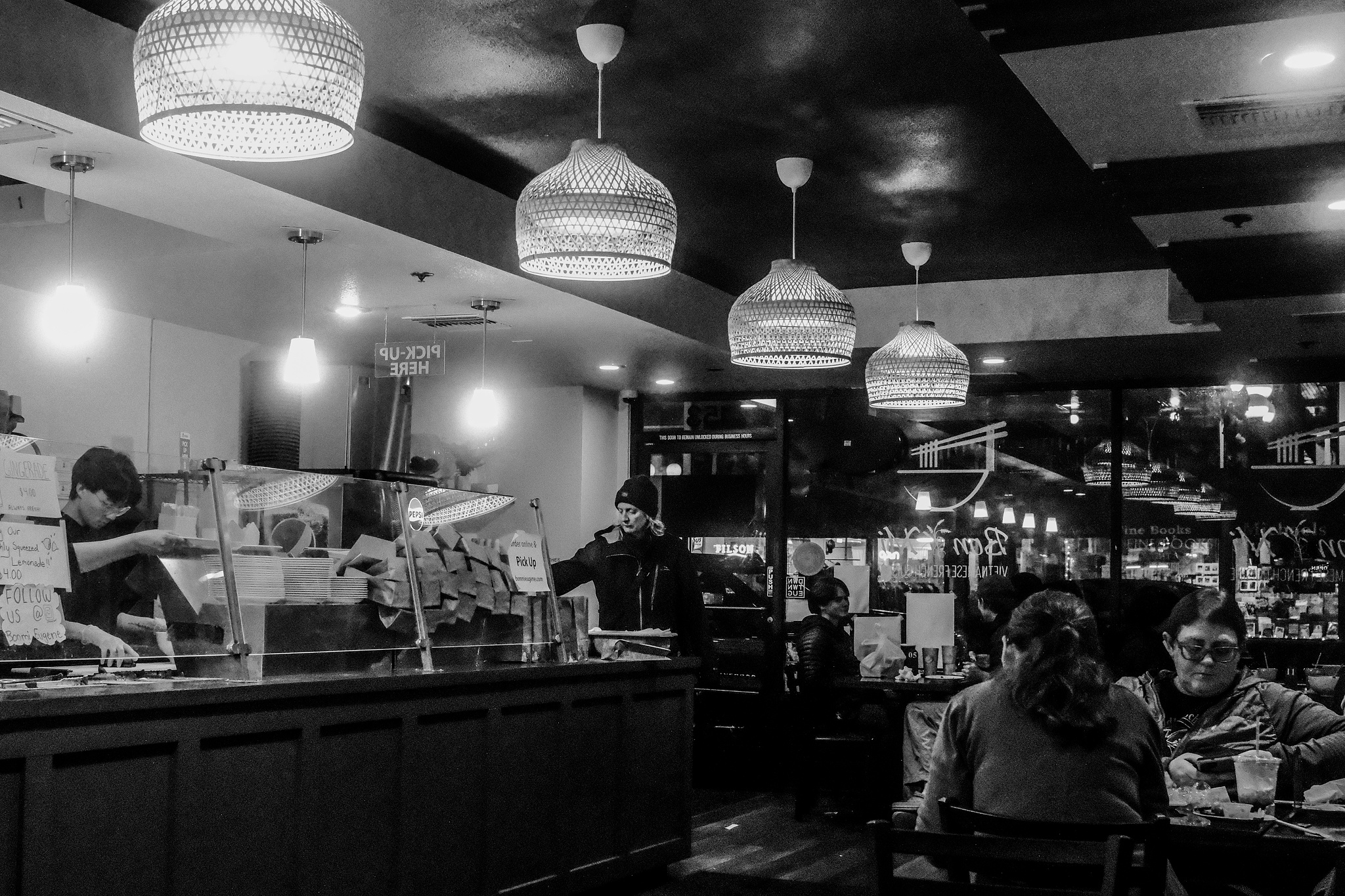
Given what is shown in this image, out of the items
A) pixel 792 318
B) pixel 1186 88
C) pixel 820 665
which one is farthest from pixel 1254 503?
pixel 1186 88

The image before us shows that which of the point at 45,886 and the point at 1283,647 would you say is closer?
the point at 45,886

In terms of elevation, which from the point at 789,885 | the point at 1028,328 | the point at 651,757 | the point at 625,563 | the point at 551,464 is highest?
the point at 1028,328

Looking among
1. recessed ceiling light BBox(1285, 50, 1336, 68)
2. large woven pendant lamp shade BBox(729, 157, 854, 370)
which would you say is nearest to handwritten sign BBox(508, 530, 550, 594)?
large woven pendant lamp shade BBox(729, 157, 854, 370)

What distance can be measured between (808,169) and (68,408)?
413 centimetres

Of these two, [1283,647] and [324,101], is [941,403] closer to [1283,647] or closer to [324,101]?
[1283,647]

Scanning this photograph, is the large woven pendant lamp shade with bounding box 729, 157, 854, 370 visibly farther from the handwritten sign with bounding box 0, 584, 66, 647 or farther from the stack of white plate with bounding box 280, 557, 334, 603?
the handwritten sign with bounding box 0, 584, 66, 647

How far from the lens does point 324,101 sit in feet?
10.9

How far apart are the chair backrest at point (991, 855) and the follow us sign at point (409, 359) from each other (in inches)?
204

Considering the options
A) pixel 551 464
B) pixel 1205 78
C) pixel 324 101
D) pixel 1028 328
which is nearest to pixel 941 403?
pixel 1028 328

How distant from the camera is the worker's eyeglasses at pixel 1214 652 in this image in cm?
402

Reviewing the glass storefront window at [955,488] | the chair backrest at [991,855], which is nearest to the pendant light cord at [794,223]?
the glass storefront window at [955,488]

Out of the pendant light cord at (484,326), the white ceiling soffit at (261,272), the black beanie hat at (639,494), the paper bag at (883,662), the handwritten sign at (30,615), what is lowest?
the paper bag at (883,662)

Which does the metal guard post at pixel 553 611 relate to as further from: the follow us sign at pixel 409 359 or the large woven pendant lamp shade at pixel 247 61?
the large woven pendant lamp shade at pixel 247 61

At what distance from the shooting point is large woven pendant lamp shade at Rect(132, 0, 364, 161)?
3201mm
